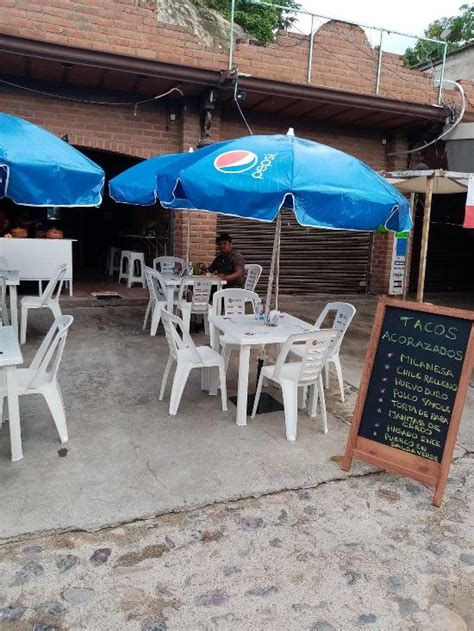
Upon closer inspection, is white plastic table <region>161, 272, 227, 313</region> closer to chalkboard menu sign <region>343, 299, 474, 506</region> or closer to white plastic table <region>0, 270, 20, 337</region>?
white plastic table <region>0, 270, 20, 337</region>

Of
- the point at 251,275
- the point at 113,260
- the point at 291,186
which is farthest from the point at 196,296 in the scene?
the point at 113,260

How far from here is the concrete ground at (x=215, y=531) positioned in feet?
7.36

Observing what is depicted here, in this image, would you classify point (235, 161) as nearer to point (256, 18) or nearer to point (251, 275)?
point (251, 275)

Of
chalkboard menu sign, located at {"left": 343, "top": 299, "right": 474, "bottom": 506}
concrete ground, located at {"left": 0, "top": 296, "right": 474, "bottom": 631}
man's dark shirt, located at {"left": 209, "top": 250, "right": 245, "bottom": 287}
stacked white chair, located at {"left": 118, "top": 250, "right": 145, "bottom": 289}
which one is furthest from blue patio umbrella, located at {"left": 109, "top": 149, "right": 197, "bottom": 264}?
stacked white chair, located at {"left": 118, "top": 250, "right": 145, "bottom": 289}

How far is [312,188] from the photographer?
11.1 feet

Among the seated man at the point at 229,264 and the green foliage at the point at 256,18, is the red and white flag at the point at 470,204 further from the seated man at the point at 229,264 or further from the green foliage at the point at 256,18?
the green foliage at the point at 256,18

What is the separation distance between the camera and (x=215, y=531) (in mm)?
2783

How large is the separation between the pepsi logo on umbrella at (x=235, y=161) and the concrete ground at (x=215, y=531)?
6.60 ft

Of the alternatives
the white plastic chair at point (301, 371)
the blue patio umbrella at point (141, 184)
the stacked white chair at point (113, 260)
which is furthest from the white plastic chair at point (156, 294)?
the stacked white chair at point (113, 260)

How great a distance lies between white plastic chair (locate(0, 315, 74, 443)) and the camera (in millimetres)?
3455

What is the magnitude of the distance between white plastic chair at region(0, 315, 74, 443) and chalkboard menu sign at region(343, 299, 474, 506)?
206 centimetres

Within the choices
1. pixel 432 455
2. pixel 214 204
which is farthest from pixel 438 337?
pixel 214 204

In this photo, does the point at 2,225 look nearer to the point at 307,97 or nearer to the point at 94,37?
the point at 94,37

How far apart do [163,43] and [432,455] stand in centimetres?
747
